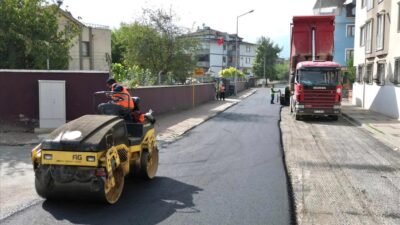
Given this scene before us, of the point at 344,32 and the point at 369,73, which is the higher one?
the point at 344,32

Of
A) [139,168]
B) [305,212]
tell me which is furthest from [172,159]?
[305,212]

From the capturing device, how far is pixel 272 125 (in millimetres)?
20047

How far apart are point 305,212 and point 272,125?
43.0ft

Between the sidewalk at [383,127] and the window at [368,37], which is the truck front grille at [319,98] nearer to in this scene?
the sidewalk at [383,127]

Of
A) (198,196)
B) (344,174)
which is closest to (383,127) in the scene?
(344,174)

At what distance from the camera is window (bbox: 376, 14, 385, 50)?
27.1 metres

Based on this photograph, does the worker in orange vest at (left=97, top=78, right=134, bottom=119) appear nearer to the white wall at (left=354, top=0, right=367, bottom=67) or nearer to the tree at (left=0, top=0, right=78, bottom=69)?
the tree at (left=0, top=0, right=78, bottom=69)

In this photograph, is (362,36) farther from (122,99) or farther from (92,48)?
(122,99)

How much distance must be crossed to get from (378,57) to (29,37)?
19.3 m

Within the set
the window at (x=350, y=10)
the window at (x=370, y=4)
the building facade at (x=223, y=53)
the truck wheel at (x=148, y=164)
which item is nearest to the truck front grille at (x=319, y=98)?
the window at (x=370, y=4)

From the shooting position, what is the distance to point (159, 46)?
34.5 meters

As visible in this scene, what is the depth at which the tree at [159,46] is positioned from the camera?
1356 inches

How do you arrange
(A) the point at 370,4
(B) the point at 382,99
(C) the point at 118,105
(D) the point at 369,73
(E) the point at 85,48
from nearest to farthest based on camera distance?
(C) the point at 118,105 < (B) the point at 382,99 < (D) the point at 369,73 < (A) the point at 370,4 < (E) the point at 85,48

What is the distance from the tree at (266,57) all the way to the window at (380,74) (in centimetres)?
7343
